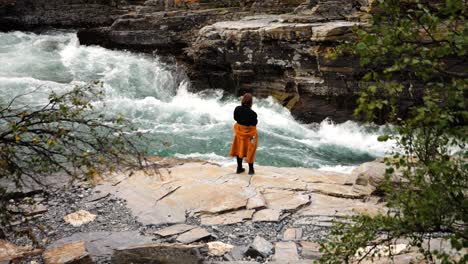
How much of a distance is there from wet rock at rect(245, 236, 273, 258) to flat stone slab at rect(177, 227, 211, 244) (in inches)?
30.9

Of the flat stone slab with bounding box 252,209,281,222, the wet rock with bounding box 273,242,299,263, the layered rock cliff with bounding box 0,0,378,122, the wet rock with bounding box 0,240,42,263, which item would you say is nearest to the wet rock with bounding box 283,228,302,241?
the wet rock with bounding box 273,242,299,263

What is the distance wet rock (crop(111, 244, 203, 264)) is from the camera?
6508 millimetres

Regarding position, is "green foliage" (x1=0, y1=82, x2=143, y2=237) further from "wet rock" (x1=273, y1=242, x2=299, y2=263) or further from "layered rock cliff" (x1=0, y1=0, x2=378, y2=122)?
"layered rock cliff" (x1=0, y1=0, x2=378, y2=122)

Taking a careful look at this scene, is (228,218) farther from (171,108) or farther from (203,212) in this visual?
(171,108)

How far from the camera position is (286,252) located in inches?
279

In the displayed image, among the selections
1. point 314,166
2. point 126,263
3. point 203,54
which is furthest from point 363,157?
point 126,263

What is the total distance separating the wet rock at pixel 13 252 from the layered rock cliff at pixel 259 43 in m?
11.3

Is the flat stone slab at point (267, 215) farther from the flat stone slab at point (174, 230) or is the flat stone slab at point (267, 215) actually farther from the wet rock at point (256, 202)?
the flat stone slab at point (174, 230)

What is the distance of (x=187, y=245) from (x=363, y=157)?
29.2 feet

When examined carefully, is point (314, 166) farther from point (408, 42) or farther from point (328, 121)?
point (408, 42)

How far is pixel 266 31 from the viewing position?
56.9ft

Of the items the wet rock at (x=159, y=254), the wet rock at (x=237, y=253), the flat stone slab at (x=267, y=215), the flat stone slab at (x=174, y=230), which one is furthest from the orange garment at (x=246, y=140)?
the wet rock at (x=159, y=254)

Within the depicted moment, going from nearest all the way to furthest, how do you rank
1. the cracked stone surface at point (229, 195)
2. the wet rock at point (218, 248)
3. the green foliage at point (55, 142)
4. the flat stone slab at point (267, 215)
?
the green foliage at point (55, 142) < the wet rock at point (218, 248) < the flat stone slab at point (267, 215) < the cracked stone surface at point (229, 195)

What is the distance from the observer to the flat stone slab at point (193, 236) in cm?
738
